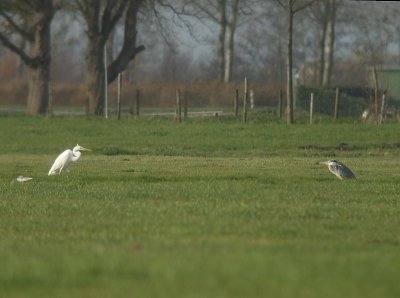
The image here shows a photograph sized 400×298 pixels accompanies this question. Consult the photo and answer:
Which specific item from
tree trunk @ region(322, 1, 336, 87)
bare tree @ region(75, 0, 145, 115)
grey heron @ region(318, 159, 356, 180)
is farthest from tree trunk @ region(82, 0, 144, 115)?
grey heron @ region(318, 159, 356, 180)

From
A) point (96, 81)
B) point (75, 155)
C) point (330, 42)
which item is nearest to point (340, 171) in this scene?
point (75, 155)

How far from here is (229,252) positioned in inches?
408

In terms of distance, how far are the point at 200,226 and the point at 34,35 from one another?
40.6m

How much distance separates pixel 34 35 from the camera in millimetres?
52562

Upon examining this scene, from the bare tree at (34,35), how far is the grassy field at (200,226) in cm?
2066

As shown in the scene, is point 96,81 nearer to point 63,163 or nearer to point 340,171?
point 63,163

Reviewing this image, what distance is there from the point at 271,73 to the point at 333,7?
107 feet

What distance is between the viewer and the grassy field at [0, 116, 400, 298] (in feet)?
28.5

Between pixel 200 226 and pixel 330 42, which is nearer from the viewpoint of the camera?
pixel 200 226

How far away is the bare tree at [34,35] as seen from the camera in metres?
51.3

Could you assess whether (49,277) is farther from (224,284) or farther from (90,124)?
(90,124)

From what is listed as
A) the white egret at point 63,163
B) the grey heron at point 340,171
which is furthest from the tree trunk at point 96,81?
the grey heron at point 340,171

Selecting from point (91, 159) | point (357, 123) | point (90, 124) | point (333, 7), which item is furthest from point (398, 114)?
point (333, 7)

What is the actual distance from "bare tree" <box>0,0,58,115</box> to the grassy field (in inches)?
813
